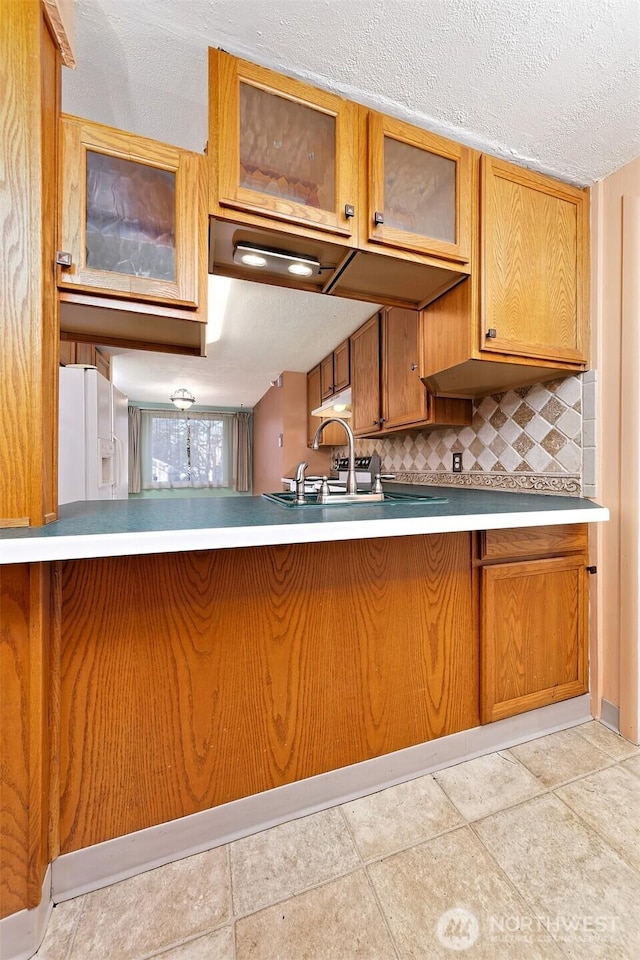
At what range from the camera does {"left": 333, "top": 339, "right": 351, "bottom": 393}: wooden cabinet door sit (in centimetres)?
320

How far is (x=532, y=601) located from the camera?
4.87 ft

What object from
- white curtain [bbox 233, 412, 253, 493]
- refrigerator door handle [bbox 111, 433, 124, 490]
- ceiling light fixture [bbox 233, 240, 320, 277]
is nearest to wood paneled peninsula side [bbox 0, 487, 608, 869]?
ceiling light fixture [bbox 233, 240, 320, 277]

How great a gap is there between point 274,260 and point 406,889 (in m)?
1.83

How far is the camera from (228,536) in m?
0.82

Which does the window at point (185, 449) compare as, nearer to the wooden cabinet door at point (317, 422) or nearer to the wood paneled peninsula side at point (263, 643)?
the wooden cabinet door at point (317, 422)

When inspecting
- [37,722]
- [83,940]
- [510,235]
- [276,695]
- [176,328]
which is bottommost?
[83,940]

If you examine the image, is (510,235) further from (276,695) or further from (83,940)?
(83,940)

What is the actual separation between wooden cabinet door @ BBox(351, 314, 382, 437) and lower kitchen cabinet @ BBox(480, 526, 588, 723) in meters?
1.33

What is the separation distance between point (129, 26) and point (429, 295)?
1.20m

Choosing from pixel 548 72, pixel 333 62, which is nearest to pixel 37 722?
pixel 333 62

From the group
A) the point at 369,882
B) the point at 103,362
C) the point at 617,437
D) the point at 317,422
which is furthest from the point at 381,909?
the point at 103,362

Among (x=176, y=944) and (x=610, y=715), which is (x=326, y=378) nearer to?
(x=610, y=715)

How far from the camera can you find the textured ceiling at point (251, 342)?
2.62m

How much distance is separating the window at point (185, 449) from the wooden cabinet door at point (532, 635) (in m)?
6.66
